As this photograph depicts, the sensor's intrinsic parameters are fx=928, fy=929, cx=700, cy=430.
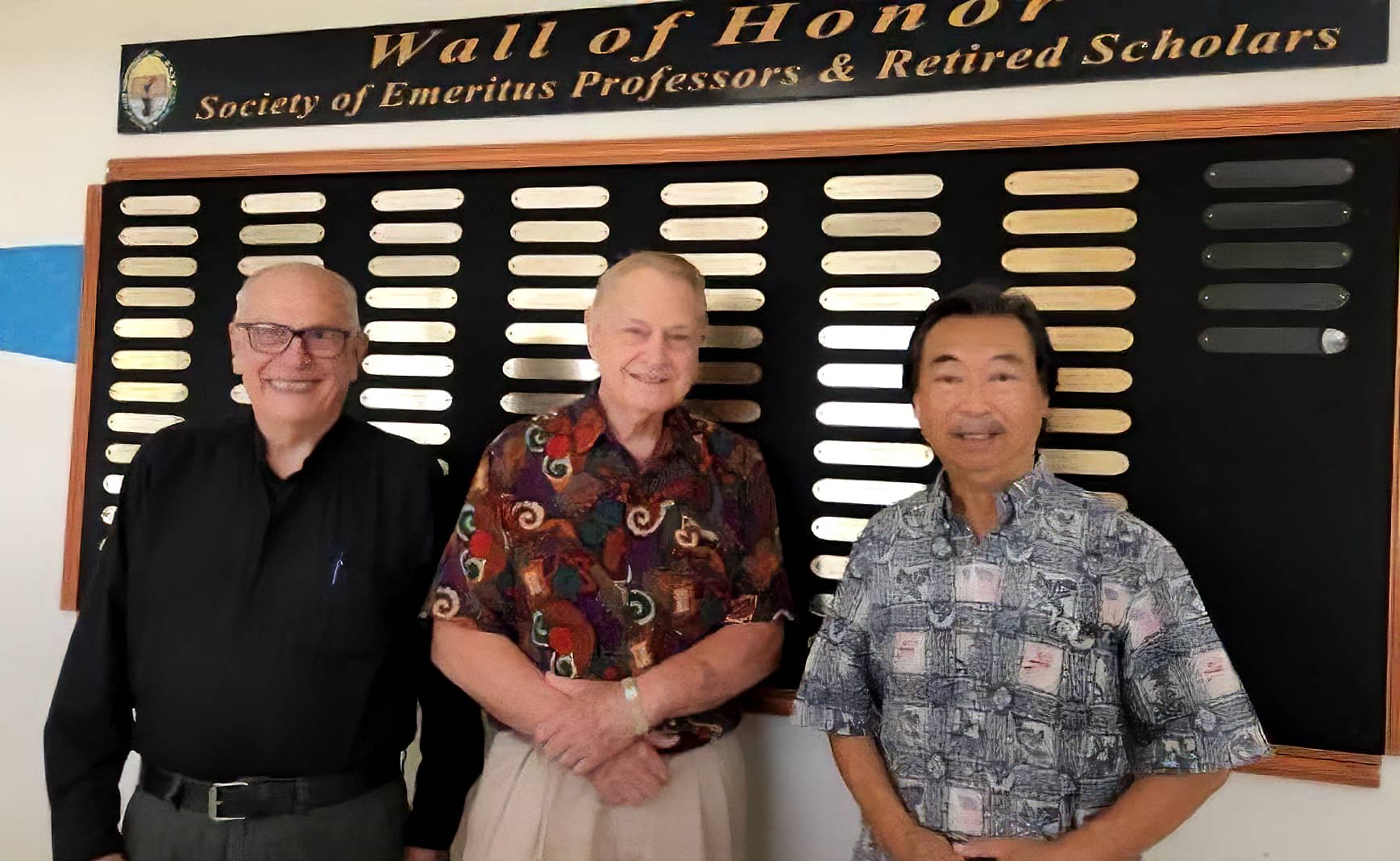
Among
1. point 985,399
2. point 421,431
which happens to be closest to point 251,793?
point 421,431

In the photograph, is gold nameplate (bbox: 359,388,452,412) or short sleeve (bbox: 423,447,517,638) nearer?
short sleeve (bbox: 423,447,517,638)

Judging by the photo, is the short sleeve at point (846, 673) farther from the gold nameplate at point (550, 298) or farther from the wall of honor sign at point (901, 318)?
the gold nameplate at point (550, 298)

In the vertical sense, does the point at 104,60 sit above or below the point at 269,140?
above

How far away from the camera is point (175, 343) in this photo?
6.40 feet

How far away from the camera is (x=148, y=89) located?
6.64 feet

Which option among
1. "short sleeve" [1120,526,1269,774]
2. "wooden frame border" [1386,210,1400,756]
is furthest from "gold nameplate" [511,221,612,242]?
"wooden frame border" [1386,210,1400,756]

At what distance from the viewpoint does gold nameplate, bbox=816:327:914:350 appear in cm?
159

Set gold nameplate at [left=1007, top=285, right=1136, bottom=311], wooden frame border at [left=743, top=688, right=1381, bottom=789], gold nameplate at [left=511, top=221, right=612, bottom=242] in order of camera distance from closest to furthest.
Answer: wooden frame border at [left=743, top=688, right=1381, bottom=789] < gold nameplate at [left=1007, top=285, right=1136, bottom=311] < gold nameplate at [left=511, top=221, right=612, bottom=242]

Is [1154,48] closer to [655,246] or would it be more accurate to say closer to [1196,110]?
[1196,110]

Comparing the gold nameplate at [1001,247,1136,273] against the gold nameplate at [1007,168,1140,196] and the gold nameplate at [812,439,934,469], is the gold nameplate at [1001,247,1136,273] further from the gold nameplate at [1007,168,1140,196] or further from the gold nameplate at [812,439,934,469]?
the gold nameplate at [812,439,934,469]

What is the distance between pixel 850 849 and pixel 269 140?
182 centimetres

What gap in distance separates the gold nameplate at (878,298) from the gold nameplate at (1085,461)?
0.32 m

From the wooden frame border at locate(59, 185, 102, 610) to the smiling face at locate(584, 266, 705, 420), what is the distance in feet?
4.26

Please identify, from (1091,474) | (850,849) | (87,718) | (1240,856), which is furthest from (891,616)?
(87,718)
